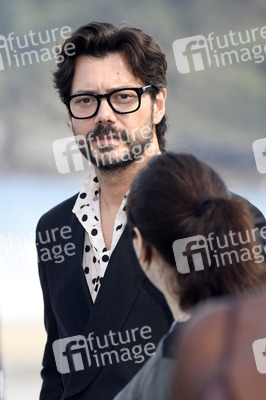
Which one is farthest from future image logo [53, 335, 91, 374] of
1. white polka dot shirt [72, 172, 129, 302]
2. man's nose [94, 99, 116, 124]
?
man's nose [94, 99, 116, 124]

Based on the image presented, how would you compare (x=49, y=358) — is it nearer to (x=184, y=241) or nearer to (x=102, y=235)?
(x=102, y=235)

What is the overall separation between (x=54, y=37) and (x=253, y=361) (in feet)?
5.41

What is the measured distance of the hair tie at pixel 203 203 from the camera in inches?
56.7

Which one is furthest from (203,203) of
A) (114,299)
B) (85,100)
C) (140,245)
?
(85,100)

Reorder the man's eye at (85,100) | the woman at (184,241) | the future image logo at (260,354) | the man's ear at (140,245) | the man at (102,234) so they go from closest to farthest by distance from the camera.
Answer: the future image logo at (260,354) → the woman at (184,241) → the man's ear at (140,245) → the man at (102,234) → the man's eye at (85,100)

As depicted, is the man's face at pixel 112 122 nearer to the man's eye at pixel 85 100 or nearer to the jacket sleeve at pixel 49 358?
the man's eye at pixel 85 100

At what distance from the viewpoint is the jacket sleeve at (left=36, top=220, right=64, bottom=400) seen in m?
2.31

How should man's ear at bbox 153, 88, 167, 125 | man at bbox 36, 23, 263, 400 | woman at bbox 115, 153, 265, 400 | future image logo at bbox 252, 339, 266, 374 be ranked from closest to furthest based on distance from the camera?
1. future image logo at bbox 252, 339, 266, 374
2. woman at bbox 115, 153, 265, 400
3. man at bbox 36, 23, 263, 400
4. man's ear at bbox 153, 88, 167, 125

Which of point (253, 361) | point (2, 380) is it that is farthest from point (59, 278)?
point (253, 361)

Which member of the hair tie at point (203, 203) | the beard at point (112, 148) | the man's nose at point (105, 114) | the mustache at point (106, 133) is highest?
the man's nose at point (105, 114)

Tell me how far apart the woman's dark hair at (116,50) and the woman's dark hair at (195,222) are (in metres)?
0.85

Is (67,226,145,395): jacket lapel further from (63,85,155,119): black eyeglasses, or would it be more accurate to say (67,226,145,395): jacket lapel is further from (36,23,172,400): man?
(63,85,155,119): black eyeglasses

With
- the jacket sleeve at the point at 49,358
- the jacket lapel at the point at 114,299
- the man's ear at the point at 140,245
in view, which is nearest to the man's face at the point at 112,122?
the jacket lapel at the point at 114,299

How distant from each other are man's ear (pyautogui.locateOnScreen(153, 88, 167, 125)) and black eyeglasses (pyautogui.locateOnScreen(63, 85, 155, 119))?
0.29ft
